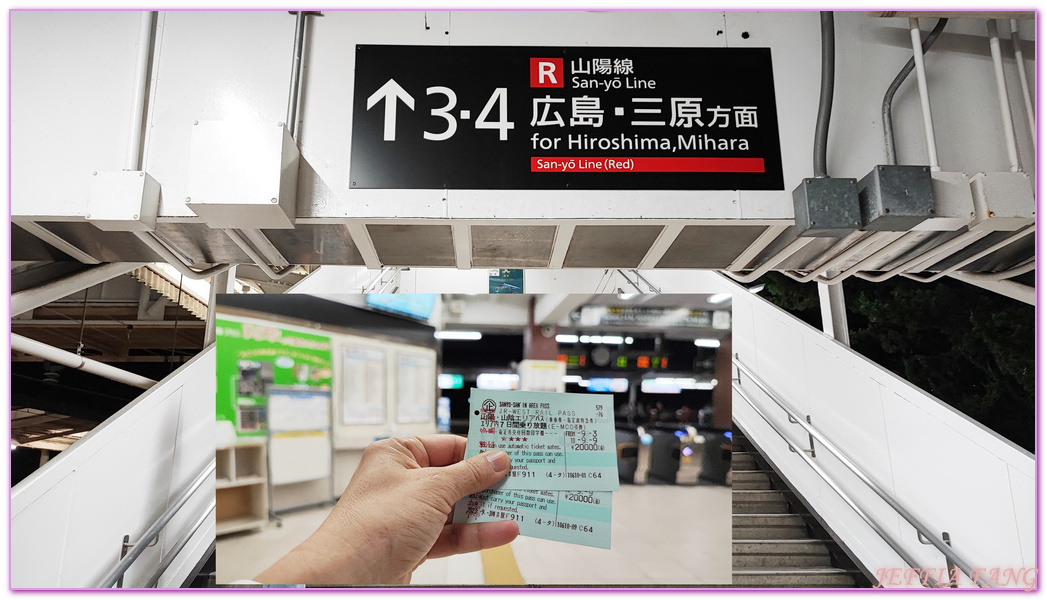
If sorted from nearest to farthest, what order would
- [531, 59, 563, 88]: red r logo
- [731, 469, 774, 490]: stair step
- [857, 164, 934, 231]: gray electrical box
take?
[857, 164, 934, 231]: gray electrical box, [531, 59, 563, 88]: red r logo, [731, 469, 774, 490]: stair step

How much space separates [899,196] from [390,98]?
182 cm

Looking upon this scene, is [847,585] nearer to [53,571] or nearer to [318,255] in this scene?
[318,255]

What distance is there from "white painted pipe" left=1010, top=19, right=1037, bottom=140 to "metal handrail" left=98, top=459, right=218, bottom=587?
13.6ft

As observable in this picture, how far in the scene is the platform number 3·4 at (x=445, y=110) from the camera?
1976mm

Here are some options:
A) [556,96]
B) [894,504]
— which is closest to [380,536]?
[556,96]

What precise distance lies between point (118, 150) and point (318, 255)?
2.50 feet

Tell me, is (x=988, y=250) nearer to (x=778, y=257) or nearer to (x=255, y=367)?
(x=778, y=257)

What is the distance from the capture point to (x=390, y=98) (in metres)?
2.02

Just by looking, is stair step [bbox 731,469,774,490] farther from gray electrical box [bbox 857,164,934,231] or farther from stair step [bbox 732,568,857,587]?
gray electrical box [bbox 857,164,934,231]

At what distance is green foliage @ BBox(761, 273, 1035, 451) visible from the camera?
2.90 meters

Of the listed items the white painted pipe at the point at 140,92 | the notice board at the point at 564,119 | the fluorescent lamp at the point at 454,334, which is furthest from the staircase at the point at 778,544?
the white painted pipe at the point at 140,92

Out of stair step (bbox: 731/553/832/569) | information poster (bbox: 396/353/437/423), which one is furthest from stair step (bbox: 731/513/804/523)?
information poster (bbox: 396/353/437/423)

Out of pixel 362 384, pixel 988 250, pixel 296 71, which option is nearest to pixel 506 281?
pixel 296 71

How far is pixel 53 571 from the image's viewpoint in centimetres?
232
